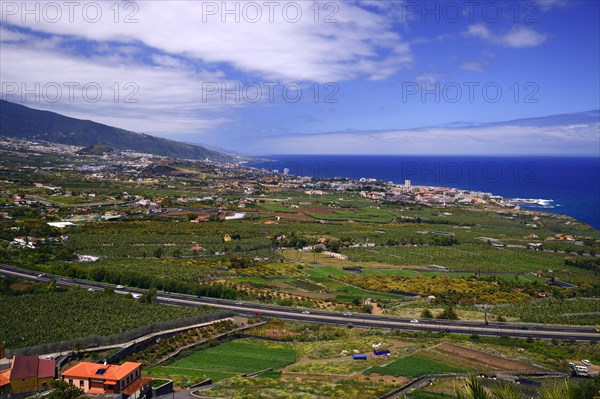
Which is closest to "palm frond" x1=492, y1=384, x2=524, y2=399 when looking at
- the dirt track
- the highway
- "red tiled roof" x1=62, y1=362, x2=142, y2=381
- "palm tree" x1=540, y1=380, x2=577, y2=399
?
"palm tree" x1=540, y1=380, x2=577, y2=399

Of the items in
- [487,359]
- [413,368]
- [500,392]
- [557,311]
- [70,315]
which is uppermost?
[500,392]

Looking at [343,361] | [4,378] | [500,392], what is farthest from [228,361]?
[500,392]

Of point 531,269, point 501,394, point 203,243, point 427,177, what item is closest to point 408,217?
point 531,269

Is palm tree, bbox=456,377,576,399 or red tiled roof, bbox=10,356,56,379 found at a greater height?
palm tree, bbox=456,377,576,399

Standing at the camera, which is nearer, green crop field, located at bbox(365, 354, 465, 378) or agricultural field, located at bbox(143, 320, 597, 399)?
agricultural field, located at bbox(143, 320, 597, 399)

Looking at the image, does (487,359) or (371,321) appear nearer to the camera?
(487,359)

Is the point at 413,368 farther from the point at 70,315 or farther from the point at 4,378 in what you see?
the point at 70,315

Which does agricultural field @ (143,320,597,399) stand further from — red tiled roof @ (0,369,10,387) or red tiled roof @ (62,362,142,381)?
red tiled roof @ (0,369,10,387)

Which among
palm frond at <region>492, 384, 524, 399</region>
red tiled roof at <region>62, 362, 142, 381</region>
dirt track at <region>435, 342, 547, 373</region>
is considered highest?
palm frond at <region>492, 384, 524, 399</region>
